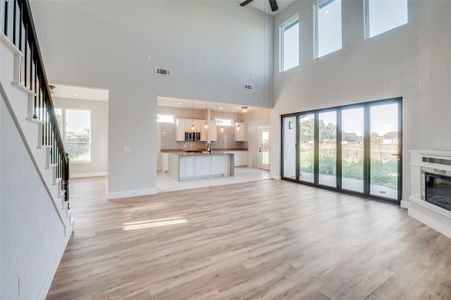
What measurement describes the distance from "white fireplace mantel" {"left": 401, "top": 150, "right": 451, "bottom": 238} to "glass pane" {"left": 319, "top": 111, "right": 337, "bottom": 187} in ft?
6.21

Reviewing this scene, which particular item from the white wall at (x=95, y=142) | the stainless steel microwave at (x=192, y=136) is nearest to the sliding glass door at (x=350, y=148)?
the stainless steel microwave at (x=192, y=136)

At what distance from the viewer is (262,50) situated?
7840 millimetres

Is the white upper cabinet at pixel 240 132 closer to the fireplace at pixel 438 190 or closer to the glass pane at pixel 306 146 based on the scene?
the glass pane at pixel 306 146

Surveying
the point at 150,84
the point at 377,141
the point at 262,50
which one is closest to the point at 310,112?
the point at 377,141

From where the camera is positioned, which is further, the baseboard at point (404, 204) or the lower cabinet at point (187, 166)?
the lower cabinet at point (187, 166)

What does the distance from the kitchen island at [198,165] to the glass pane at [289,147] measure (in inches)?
83.4

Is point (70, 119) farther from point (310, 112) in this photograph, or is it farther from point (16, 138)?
point (310, 112)

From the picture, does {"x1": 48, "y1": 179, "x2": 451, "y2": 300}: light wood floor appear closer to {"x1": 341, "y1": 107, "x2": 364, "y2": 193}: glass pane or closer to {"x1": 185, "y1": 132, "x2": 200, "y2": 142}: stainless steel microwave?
{"x1": 341, "y1": 107, "x2": 364, "y2": 193}: glass pane

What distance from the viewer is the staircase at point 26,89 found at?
4.51ft

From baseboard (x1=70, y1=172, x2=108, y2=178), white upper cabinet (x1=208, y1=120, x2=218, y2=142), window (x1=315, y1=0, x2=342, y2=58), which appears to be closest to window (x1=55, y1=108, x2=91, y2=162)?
baseboard (x1=70, y1=172, x2=108, y2=178)

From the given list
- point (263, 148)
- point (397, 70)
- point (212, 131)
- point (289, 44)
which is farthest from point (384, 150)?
point (212, 131)

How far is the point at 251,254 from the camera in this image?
8.65ft

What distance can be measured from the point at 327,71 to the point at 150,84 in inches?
195

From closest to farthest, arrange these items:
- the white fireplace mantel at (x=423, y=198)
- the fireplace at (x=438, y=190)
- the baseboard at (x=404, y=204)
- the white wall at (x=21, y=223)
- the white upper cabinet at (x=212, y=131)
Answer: the white wall at (x=21, y=223) → the white fireplace mantel at (x=423, y=198) → the fireplace at (x=438, y=190) → the baseboard at (x=404, y=204) → the white upper cabinet at (x=212, y=131)
